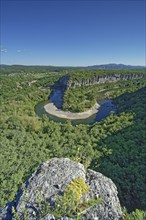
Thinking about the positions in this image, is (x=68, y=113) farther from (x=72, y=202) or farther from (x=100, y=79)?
(x=100, y=79)

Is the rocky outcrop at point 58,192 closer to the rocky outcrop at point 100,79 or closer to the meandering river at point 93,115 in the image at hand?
the meandering river at point 93,115

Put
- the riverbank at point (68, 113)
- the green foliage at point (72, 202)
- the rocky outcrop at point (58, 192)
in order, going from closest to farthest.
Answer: the green foliage at point (72, 202), the rocky outcrop at point (58, 192), the riverbank at point (68, 113)

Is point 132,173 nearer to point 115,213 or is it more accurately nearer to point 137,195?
point 137,195

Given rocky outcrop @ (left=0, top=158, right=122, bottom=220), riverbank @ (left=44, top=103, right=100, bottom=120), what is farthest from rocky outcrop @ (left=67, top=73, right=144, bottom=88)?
rocky outcrop @ (left=0, top=158, right=122, bottom=220)

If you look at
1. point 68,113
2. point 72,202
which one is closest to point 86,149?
point 72,202

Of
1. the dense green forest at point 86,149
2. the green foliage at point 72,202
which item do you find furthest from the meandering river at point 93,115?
the green foliage at point 72,202

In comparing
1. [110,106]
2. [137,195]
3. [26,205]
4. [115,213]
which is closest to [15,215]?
[26,205]

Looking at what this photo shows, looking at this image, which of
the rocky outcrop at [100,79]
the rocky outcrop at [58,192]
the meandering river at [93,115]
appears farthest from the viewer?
the rocky outcrop at [100,79]
